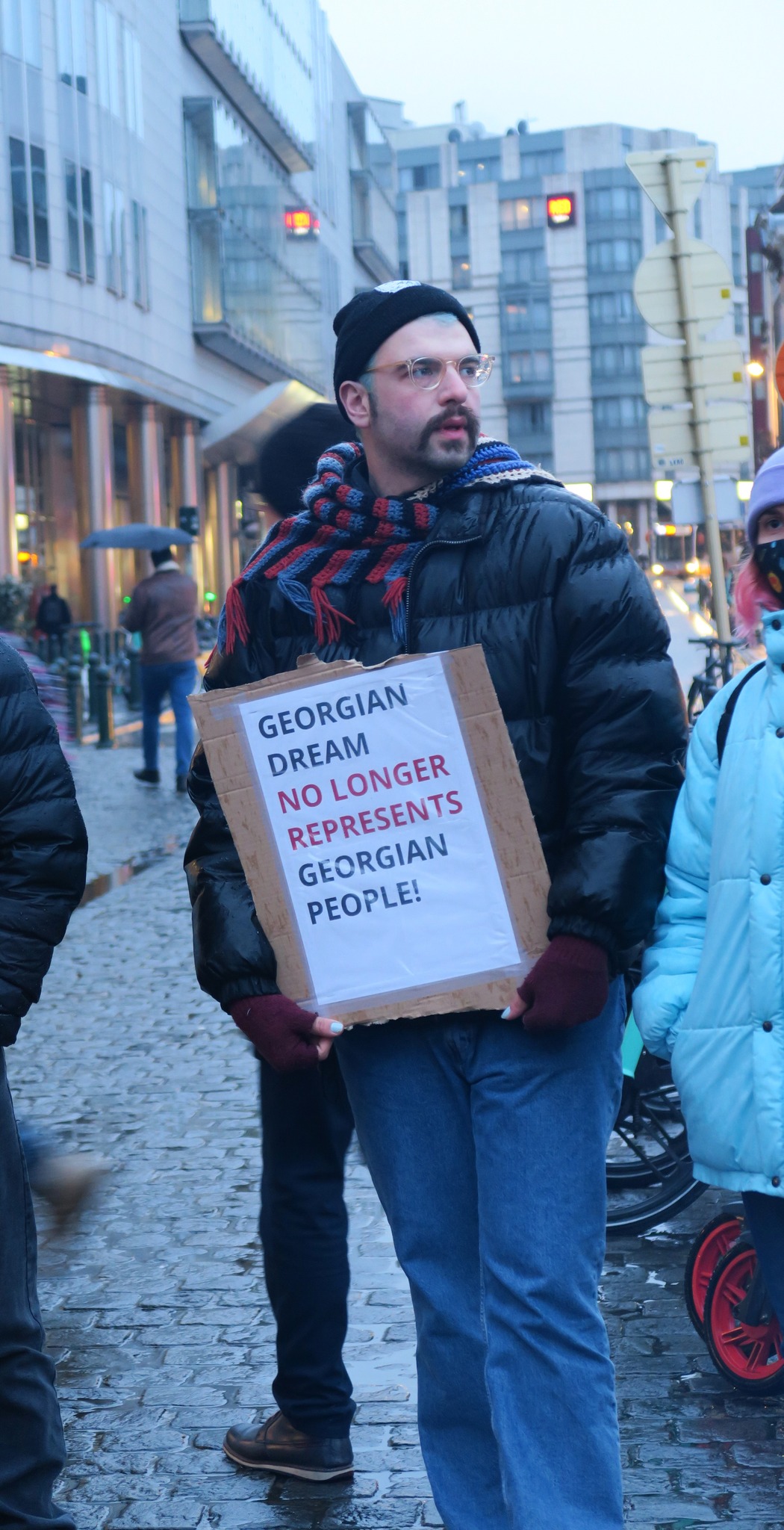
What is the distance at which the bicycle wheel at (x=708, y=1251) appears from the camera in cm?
399

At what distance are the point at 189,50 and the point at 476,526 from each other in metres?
52.0

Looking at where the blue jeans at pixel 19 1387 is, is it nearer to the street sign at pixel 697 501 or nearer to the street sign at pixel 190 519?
the street sign at pixel 697 501

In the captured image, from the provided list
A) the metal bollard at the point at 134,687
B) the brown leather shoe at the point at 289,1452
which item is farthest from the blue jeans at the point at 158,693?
the brown leather shoe at the point at 289,1452

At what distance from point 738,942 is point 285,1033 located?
2.20ft

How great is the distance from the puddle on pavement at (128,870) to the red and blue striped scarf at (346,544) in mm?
7859

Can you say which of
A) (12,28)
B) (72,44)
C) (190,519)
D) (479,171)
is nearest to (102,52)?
(72,44)

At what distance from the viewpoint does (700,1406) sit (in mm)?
3797

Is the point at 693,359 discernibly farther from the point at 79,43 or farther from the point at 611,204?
the point at 611,204

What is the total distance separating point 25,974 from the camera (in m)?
3.00

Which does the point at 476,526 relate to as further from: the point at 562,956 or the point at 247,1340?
the point at 247,1340

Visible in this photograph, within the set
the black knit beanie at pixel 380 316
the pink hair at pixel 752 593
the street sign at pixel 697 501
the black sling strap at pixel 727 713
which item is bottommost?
the black sling strap at pixel 727 713

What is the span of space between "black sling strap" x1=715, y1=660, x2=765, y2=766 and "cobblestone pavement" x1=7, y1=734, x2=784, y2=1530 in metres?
0.67

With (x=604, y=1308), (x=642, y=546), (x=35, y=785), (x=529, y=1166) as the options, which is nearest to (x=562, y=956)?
(x=529, y=1166)

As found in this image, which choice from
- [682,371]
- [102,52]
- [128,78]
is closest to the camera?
[682,371]
